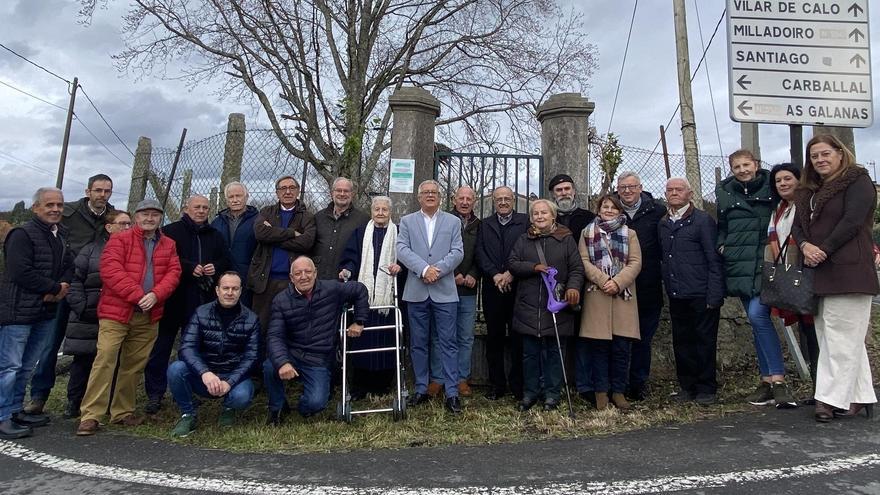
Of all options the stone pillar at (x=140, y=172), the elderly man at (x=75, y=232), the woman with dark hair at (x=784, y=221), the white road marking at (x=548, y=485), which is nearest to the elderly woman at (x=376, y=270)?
the white road marking at (x=548, y=485)

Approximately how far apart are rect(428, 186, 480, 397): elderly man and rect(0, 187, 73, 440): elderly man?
3155mm

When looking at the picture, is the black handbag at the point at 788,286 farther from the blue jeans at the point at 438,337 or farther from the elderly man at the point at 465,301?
the blue jeans at the point at 438,337

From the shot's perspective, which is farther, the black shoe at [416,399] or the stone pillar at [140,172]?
the stone pillar at [140,172]

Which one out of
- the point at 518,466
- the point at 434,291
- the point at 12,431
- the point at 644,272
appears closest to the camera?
the point at 518,466

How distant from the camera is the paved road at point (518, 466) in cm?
310

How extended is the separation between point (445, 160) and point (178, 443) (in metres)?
3.89

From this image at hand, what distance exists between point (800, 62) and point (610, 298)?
122 inches

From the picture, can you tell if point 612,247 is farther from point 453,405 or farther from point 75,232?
point 75,232

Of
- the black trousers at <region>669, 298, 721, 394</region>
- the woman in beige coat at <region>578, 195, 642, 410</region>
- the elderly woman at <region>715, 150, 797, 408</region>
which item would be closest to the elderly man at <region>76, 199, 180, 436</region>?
the woman in beige coat at <region>578, 195, 642, 410</region>

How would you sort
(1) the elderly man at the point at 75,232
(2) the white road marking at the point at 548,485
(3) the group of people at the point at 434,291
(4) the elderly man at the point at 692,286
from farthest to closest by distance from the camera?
1. (1) the elderly man at the point at 75,232
2. (4) the elderly man at the point at 692,286
3. (3) the group of people at the point at 434,291
4. (2) the white road marking at the point at 548,485

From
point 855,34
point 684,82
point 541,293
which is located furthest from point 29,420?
point 684,82

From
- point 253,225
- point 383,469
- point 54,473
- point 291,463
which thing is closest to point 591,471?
point 383,469

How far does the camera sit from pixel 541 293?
15.6ft

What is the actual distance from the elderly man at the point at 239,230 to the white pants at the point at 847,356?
4.79m
